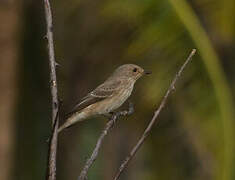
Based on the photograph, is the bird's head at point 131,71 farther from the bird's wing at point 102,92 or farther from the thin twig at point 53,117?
the thin twig at point 53,117

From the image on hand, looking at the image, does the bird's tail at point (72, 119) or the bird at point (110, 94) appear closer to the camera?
the bird's tail at point (72, 119)

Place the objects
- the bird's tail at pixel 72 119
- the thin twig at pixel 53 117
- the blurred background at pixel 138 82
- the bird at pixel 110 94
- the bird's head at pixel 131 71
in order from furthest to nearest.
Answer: the blurred background at pixel 138 82 < the bird's head at pixel 131 71 < the bird at pixel 110 94 < the bird's tail at pixel 72 119 < the thin twig at pixel 53 117

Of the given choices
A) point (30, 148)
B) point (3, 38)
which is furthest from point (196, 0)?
point (30, 148)

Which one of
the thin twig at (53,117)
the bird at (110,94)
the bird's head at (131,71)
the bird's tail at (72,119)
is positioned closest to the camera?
the thin twig at (53,117)

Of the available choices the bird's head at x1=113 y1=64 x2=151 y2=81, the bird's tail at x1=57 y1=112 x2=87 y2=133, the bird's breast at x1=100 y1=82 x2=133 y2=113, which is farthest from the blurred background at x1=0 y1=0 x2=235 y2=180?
the bird's tail at x1=57 y1=112 x2=87 y2=133

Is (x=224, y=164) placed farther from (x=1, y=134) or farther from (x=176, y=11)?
(x=1, y=134)

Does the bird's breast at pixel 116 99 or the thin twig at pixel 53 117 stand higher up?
the thin twig at pixel 53 117

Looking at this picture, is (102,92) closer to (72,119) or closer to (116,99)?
(116,99)

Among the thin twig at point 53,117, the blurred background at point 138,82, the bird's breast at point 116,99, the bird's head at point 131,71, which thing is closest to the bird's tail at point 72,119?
the bird's breast at point 116,99
